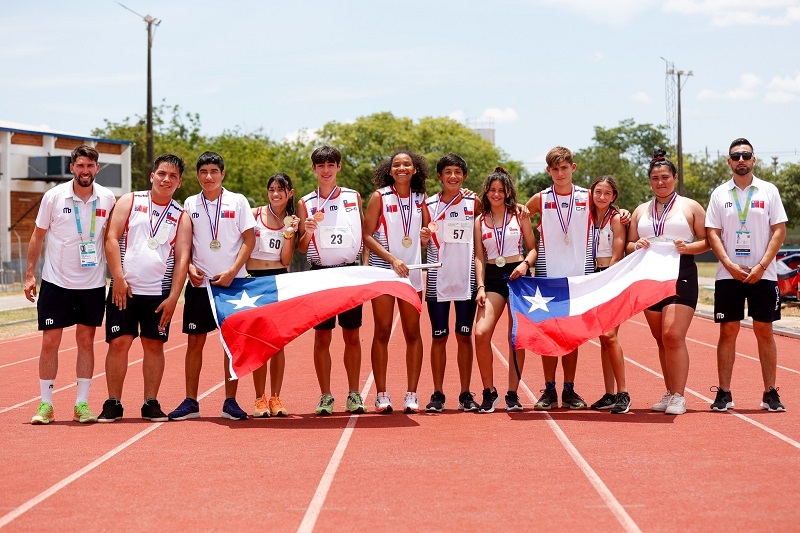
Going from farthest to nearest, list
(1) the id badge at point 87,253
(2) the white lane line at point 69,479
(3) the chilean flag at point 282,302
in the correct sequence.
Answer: (3) the chilean flag at point 282,302
(1) the id badge at point 87,253
(2) the white lane line at point 69,479

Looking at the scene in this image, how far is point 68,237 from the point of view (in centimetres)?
809

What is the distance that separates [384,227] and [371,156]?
58.6 m

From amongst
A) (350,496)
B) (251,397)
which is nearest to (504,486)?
(350,496)

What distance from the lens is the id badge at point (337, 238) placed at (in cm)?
847

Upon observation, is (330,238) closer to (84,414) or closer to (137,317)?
(137,317)

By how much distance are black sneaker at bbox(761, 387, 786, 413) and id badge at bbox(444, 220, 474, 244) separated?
273 centimetres

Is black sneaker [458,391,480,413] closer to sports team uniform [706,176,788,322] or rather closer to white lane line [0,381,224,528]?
sports team uniform [706,176,788,322]

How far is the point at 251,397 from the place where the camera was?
9.95m

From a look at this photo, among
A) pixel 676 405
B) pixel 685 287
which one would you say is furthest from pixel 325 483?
pixel 685 287

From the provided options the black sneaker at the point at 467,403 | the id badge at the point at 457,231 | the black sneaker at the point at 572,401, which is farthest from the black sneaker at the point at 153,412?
the black sneaker at the point at 572,401

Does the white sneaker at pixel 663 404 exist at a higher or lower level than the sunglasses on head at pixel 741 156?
lower

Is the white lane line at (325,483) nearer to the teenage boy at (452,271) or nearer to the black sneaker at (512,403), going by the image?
the teenage boy at (452,271)

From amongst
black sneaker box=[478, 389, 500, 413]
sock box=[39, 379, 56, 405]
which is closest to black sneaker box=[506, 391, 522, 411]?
black sneaker box=[478, 389, 500, 413]

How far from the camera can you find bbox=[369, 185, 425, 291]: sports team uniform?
848 cm
